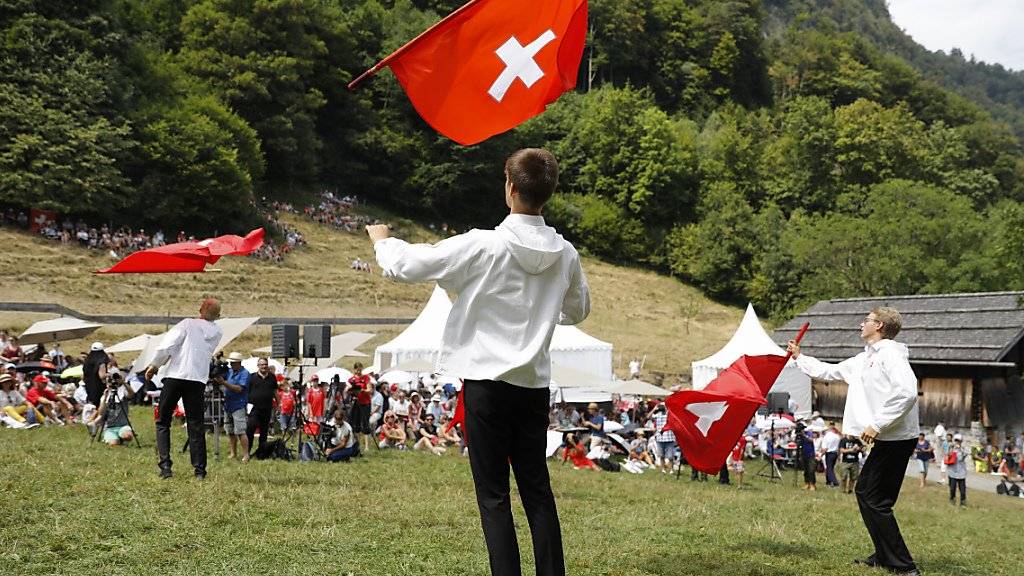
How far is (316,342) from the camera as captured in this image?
15.1 metres

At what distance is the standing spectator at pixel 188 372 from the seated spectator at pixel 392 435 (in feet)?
34.7

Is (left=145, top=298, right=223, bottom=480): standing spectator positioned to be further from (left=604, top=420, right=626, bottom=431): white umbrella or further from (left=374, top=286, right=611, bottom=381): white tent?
(left=374, top=286, right=611, bottom=381): white tent

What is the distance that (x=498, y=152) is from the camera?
73.5 meters

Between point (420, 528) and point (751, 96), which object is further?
point (751, 96)

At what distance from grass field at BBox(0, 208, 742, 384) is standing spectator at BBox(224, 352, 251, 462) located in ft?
69.9

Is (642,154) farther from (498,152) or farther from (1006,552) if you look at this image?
(1006,552)

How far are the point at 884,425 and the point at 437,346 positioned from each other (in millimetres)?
22059

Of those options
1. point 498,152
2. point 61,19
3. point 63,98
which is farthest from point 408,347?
point 498,152

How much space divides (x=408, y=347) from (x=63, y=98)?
30.1 m

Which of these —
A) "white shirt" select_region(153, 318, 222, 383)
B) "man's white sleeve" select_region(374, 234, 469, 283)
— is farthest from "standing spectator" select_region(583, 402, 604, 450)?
"man's white sleeve" select_region(374, 234, 469, 283)

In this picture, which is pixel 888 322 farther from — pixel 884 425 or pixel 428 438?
pixel 428 438

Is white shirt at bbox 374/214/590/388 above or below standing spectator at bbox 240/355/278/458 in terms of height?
above

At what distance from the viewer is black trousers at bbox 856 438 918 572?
21.0 feet

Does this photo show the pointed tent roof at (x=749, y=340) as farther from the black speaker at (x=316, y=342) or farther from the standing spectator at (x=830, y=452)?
the black speaker at (x=316, y=342)
